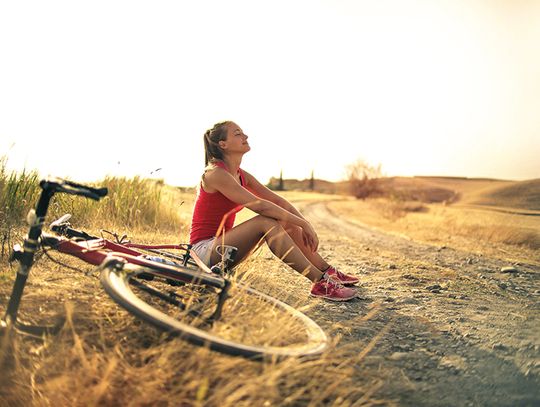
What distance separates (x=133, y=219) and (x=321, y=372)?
646cm

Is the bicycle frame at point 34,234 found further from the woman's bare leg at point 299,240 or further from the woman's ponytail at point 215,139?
the woman's bare leg at point 299,240

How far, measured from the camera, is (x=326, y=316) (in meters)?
3.93

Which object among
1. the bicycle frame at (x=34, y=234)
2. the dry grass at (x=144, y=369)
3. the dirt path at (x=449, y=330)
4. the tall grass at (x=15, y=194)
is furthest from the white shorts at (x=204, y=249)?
the tall grass at (x=15, y=194)

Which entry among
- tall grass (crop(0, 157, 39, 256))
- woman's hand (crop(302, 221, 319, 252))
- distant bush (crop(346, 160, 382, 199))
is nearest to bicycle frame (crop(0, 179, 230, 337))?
woman's hand (crop(302, 221, 319, 252))

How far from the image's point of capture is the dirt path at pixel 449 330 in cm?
274

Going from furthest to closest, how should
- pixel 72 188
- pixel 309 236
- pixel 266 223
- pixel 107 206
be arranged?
pixel 107 206
pixel 309 236
pixel 266 223
pixel 72 188

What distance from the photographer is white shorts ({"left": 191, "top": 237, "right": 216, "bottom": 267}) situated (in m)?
4.09

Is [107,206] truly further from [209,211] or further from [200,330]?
[200,330]

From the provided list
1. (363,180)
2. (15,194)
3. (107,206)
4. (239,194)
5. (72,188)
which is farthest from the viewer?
(363,180)

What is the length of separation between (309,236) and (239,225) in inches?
26.2

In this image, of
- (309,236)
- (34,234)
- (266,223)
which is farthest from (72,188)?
(309,236)

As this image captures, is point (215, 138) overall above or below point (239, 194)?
above

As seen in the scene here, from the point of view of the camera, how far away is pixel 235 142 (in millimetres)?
4227

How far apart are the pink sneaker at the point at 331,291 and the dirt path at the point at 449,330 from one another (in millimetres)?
101
